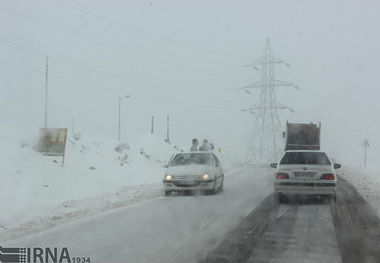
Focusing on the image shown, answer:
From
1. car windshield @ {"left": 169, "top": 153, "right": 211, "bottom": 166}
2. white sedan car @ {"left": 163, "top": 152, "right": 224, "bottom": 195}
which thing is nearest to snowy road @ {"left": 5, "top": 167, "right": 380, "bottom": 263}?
white sedan car @ {"left": 163, "top": 152, "right": 224, "bottom": 195}

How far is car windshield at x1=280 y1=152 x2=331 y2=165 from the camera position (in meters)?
12.9

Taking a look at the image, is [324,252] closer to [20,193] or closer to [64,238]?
[64,238]

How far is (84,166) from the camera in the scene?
746 inches

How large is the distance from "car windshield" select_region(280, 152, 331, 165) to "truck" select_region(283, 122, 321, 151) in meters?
13.0

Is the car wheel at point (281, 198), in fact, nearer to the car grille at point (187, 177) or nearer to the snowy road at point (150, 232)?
the snowy road at point (150, 232)

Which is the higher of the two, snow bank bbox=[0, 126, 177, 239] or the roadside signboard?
the roadside signboard

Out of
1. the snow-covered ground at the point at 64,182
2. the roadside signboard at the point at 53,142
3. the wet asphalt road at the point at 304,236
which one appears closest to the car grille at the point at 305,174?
the wet asphalt road at the point at 304,236

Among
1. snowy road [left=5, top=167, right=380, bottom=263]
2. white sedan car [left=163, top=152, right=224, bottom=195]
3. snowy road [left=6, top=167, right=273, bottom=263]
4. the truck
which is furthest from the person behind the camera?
the truck

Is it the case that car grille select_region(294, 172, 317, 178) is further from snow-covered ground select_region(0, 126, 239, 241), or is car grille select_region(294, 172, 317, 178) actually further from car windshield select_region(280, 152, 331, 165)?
snow-covered ground select_region(0, 126, 239, 241)

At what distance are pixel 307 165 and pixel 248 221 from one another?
384 cm

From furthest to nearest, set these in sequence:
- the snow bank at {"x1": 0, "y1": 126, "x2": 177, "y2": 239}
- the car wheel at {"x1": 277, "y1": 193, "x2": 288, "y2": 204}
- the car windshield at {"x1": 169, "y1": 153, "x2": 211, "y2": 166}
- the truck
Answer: the truck < the car windshield at {"x1": 169, "y1": 153, "x2": 211, "y2": 166} < the car wheel at {"x1": 277, "y1": 193, "x2": 288, "y2": 204} < the snow bank at {"x1": 0, "y1": 126, "x2": 177, "y2": 239}

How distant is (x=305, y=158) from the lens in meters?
13.1

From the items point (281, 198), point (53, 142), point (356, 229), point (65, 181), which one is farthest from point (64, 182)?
point (356, 229)

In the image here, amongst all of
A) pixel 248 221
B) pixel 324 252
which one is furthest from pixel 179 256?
pixel 248 221
